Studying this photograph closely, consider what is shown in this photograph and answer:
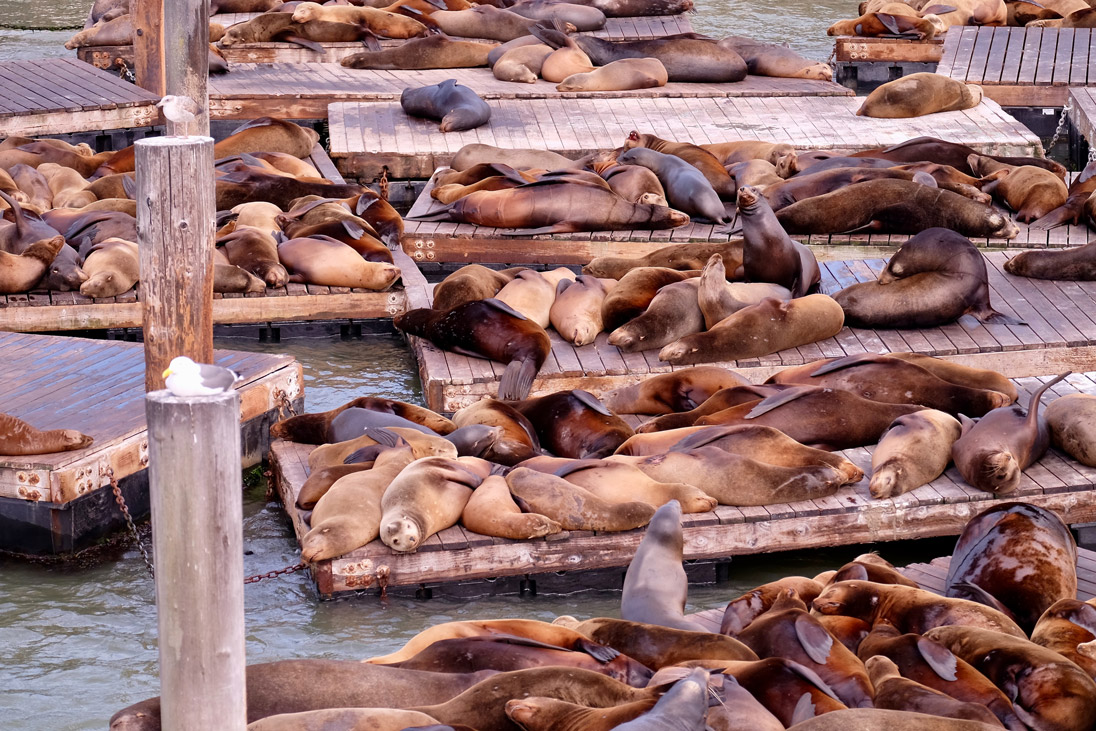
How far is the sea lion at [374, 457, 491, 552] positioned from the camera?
15.7 ft

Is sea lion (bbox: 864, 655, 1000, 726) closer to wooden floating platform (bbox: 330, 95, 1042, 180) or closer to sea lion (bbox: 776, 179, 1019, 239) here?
sea lion (bbox: 776, 179, 1019, 239)

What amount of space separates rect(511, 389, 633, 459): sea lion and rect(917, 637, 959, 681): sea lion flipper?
1974 mm

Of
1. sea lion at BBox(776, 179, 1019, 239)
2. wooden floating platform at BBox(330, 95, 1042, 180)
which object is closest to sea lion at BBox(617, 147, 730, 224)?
sea lion at BBox(776, 179, 1019, 239)

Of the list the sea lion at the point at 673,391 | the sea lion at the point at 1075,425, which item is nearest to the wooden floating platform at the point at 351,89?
the sea lion at the point at 673,391

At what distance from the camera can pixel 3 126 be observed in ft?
34.2

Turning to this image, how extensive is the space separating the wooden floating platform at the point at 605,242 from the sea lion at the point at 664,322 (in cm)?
158

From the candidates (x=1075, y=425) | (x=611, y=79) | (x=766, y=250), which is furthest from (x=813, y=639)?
(x=611, y=79)

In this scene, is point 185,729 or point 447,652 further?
point 447,652

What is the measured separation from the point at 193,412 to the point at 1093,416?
155 inches

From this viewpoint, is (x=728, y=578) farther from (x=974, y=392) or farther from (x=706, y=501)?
(x=974, y=392)

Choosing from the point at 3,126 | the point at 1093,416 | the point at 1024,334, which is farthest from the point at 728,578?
the point at 3,126

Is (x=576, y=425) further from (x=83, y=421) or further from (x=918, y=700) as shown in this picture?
(x=918, y=700)

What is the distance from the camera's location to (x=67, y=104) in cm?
1076

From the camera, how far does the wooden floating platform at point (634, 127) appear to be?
10312 mm
